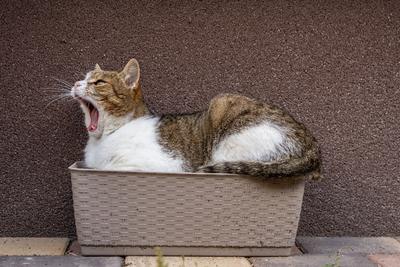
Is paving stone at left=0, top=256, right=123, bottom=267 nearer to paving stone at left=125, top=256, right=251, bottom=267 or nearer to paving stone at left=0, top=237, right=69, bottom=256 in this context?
paving stone at left=125, top=256, right=251, bottom=267

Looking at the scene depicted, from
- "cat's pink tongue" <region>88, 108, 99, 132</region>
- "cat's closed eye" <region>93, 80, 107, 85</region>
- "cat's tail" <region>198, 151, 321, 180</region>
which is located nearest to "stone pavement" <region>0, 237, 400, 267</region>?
"cat's tail" <region>198, 151, 321, 180</region>

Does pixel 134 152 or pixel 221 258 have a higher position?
pixel 134 152

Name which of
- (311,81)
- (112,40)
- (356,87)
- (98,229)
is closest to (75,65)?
(112,40)

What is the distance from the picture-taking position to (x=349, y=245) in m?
2.71

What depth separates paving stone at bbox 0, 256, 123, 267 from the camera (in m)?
2.20

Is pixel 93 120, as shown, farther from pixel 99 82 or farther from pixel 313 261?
pixel 313 261

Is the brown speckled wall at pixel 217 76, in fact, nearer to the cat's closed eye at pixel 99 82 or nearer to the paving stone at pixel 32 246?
the paving stone at pixel 32 246

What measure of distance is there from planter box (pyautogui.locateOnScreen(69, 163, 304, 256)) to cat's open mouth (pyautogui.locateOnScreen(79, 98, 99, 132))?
22 cm

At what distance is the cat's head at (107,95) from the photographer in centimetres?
246

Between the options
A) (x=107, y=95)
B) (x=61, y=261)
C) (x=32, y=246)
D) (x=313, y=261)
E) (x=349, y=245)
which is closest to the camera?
(x=61, y=261)

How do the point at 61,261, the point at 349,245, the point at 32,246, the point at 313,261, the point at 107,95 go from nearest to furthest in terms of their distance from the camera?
1. the point at 61,261
2. the point at 313,261
3. the point at 107,95
4. the point at 32,246
5. the point at 349,245

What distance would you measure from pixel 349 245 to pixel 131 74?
126 centimetres

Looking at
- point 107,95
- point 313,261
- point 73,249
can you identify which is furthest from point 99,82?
point 313,261

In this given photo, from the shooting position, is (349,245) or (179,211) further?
(349,245)
